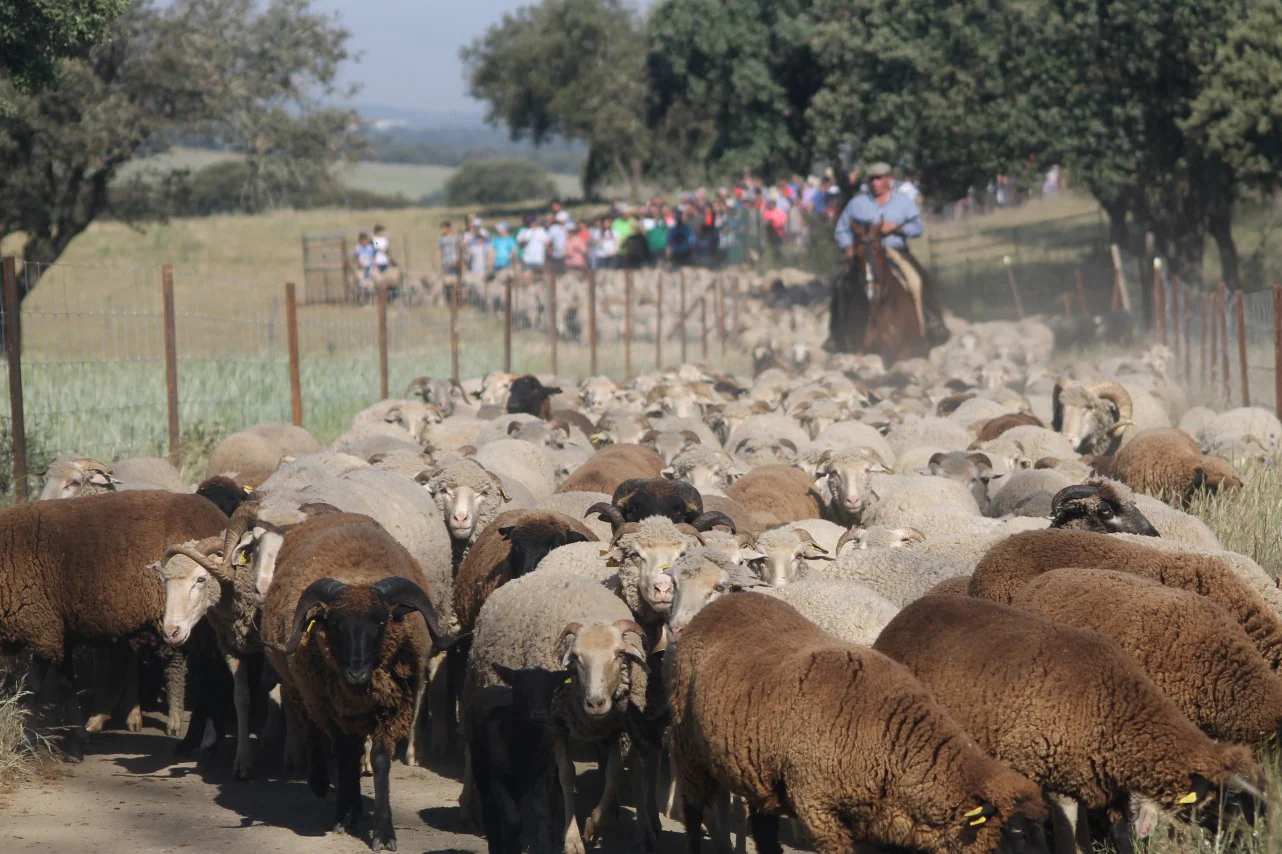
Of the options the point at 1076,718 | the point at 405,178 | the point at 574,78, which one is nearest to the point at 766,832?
the point at 1076,718

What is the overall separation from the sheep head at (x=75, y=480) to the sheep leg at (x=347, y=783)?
13.0ft

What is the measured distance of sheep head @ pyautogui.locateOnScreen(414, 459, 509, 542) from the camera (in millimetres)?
10367

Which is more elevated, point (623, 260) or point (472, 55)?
point (472, 55)

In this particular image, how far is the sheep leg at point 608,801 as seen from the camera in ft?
24.1

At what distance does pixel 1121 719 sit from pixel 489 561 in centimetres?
449

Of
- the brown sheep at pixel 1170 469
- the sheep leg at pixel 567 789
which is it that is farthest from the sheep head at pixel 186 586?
the brown sheep at pixel 1170 469

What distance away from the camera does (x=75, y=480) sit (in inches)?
422

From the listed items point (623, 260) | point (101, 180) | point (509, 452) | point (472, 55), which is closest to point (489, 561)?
point (509, 452)

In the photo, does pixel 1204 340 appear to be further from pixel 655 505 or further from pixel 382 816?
pixel 382 816

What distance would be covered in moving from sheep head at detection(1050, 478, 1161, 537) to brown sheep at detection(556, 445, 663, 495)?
146 inches

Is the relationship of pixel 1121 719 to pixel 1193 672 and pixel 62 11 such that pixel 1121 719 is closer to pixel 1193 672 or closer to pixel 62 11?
pixel 1193 672

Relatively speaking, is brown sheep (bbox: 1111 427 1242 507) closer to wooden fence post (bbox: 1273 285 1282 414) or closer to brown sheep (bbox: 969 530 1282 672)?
wooden fence post (bbox: 1273 285 1282 414)

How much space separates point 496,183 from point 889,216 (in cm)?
7633

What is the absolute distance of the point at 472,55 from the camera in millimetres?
66500
